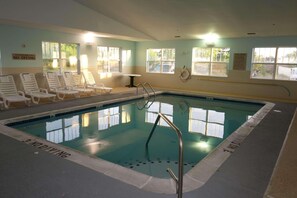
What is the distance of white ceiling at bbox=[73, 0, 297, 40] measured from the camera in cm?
615

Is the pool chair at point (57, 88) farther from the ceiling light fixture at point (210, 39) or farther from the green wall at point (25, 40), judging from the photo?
the ceiling light fixture at point (210, 39)

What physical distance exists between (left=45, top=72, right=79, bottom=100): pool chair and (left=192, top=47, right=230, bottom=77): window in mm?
5582

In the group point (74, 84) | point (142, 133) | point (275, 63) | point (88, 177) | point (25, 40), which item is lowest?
point (142, 133)

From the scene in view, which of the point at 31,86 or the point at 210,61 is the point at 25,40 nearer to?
the point at 31,86

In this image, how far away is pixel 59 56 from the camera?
29.2ft

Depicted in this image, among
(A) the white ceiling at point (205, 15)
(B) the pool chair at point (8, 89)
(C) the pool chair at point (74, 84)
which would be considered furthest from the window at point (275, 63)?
(B) the pool chair at point (8, 89)

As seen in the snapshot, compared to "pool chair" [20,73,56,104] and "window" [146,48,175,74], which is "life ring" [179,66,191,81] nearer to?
"window" [146,48,175,74]

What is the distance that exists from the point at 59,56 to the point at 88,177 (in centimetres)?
721

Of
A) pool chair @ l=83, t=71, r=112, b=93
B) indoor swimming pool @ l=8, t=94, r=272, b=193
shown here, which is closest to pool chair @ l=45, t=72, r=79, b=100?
pool chair @ l=83, t=71, r=112, b=93

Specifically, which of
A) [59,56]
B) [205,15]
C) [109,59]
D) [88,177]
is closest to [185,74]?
[109,59]

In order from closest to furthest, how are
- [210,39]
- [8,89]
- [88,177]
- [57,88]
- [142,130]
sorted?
[88,177] → [142,130] → [8,89] → [57,88] → [210,39]

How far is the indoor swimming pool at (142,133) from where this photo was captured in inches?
145

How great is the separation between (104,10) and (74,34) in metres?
1.96

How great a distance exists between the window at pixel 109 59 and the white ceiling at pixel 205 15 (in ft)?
6.83
